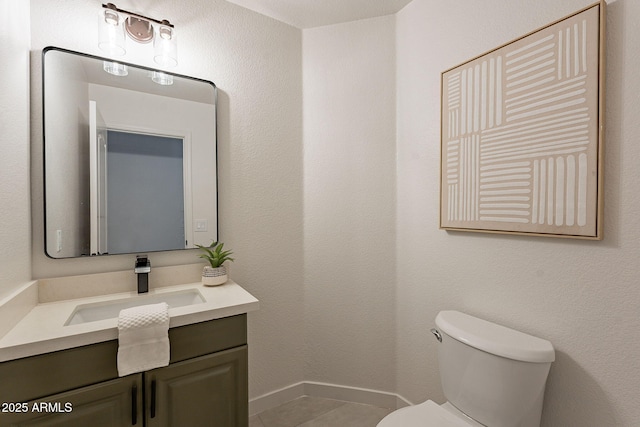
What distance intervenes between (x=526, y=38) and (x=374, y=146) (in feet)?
2.87

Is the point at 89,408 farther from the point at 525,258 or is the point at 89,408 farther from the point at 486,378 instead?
the point at 525,258

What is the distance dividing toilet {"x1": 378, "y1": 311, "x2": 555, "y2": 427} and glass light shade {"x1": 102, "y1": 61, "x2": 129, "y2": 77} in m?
1.90

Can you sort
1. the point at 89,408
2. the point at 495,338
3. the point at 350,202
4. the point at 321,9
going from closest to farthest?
the point at 89,408 → the point at 495,338 → the point at 321,9 → the point at 350,202

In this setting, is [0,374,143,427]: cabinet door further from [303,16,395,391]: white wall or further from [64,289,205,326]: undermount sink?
[303,16,395,391]: white wall

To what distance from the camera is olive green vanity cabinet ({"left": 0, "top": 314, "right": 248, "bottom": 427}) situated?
956mm

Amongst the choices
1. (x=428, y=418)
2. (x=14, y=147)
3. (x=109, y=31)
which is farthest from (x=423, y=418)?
(x=109, y=31)

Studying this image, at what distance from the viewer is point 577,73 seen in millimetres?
1031

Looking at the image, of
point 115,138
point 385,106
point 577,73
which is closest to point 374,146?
point 385,106

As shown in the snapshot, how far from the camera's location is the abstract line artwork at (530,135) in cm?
101

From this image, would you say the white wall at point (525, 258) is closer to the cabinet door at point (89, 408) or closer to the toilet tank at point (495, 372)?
the toilet tank at point (495, 372)

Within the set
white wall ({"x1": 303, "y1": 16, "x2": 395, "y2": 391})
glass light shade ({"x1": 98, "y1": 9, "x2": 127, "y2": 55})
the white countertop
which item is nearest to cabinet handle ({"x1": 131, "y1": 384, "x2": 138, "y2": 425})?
the white countertop

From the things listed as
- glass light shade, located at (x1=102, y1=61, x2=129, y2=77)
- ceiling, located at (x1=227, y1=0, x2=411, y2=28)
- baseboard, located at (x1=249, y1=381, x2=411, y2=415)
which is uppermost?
ceiling, located at (x1=227, y1=0, x2=411, y2=28)

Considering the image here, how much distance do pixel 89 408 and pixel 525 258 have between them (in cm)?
172

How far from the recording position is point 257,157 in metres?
1.83
